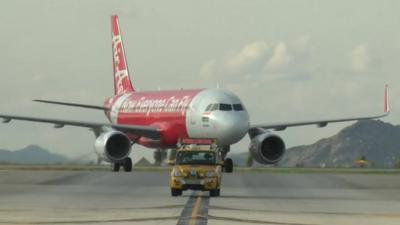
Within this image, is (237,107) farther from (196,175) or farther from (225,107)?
(196,175)

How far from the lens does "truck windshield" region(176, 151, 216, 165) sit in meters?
38.6

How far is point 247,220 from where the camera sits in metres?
27.4

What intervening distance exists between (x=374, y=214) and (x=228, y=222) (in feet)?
16.4

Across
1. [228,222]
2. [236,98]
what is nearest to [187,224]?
[228,222]

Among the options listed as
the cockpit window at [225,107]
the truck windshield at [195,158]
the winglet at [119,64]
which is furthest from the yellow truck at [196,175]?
the winglet at [119,64]

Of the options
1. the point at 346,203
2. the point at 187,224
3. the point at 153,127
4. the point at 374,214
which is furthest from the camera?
the point at 153,127

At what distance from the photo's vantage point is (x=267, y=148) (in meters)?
60.8

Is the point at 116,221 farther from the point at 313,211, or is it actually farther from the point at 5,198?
the point at 5,198

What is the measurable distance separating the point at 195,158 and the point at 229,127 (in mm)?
17497

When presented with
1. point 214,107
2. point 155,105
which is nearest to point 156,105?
point 155,105

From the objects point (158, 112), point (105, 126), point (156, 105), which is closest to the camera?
point (105, 126)

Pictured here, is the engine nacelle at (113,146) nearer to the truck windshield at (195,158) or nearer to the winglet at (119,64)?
the winglet at (119,64)

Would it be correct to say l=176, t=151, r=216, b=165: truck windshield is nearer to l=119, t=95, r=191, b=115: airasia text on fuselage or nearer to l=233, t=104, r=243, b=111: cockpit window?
l=233, t=104, r=243, b=111: cockpit window

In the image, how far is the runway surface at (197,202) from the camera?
90.6 feet
